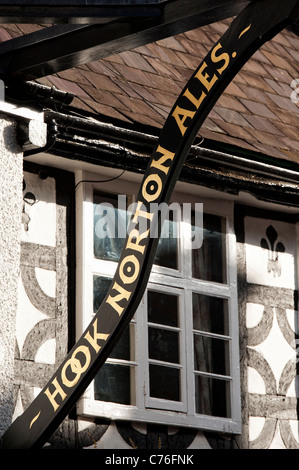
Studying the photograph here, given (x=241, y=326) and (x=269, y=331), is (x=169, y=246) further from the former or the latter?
(x=269, y=331)

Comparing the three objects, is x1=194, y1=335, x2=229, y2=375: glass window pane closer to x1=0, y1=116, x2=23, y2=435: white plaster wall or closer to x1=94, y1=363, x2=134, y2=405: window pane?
x1=94, y1=363, x2=134, y2=405: window pane

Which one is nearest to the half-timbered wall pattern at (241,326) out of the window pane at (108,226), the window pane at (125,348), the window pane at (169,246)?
the window pane at (108,226)

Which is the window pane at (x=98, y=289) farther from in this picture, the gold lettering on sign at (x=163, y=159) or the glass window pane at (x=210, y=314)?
the gold lettering on sign at (x=163, y=159)

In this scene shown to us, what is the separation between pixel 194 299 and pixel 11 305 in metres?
2.47

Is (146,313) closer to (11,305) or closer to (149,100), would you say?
(149,100)

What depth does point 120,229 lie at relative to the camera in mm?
7234

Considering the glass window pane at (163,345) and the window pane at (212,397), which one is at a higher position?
the glass window pane at (163,345)

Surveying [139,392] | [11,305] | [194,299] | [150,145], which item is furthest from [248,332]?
[11,305]

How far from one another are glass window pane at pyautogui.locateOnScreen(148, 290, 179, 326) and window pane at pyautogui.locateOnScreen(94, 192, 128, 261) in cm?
35

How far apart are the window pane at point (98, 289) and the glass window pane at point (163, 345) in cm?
40

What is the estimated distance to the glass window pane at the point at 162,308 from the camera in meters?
7.25

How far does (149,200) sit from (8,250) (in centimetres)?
98

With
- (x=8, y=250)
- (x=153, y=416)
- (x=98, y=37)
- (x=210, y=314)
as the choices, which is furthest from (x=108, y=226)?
(x=98, y=37)

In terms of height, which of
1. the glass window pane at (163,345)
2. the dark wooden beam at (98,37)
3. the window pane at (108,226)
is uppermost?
the window pane at (108,226)
